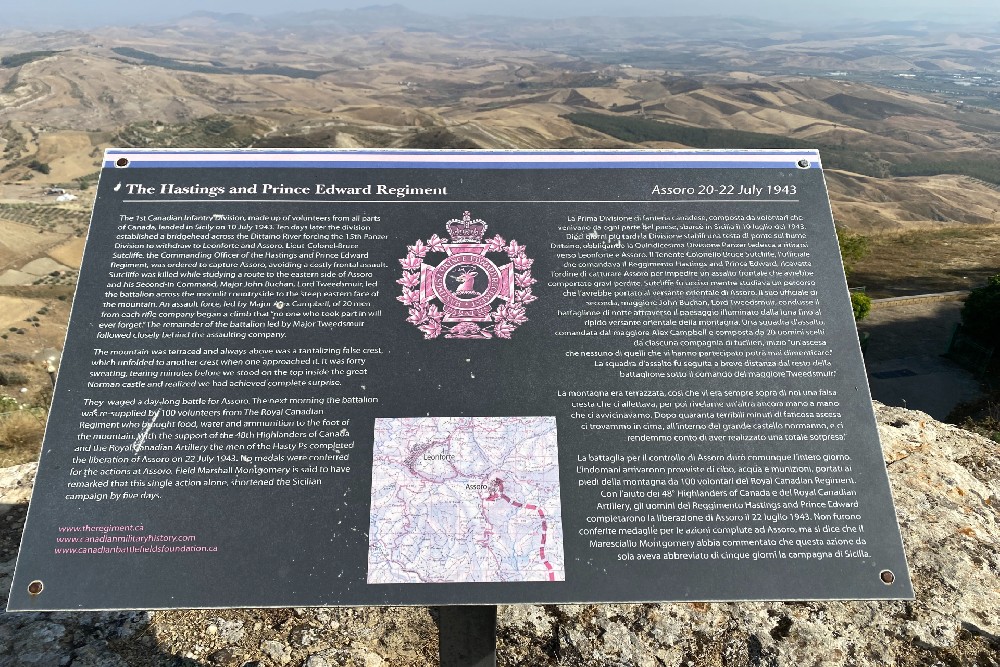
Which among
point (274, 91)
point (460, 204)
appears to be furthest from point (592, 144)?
point (274, 91)

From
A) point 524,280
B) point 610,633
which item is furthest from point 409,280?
point 610,633

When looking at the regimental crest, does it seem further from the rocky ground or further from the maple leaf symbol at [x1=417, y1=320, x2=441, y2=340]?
the rocky ground

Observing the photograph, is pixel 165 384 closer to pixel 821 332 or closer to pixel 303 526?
pixel 303 526

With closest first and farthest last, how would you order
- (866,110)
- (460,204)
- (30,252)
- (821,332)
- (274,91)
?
(821,332)
(460,204)
(30,252)
(866,110)
(274,91)

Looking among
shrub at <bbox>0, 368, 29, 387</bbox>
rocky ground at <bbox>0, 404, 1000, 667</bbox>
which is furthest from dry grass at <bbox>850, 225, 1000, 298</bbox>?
shrub at <bbox>0, 368, 29, 387</bbox>

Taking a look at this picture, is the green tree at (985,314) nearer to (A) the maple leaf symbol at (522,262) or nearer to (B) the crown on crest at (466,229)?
(A) the maple leaf symbol at (522,262)

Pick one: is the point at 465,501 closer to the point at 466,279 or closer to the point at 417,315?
the point at 417,315
